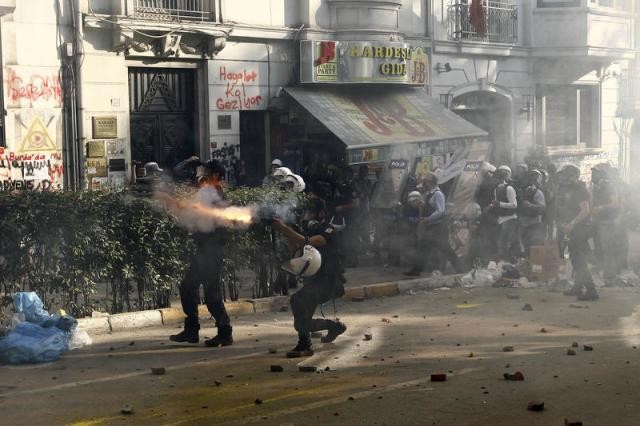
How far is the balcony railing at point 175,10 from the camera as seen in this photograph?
1767 centimetres

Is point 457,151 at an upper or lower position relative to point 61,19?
lower

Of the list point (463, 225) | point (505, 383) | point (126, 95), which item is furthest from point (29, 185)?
point (505, 383)

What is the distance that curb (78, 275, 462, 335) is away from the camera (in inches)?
446

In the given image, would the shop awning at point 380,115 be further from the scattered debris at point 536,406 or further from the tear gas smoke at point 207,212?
the scattered debris at point 536,406

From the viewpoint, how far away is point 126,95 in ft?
57.6

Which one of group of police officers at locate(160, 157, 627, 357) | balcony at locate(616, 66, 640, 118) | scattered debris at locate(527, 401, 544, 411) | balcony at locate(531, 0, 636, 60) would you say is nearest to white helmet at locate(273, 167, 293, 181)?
group of police officers at locate(160, 157, 627, 357)

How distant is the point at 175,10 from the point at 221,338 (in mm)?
9300

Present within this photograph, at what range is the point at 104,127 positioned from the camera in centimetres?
1716

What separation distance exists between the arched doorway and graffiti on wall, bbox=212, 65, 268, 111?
295 inches

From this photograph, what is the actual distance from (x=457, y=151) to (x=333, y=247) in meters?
11.9

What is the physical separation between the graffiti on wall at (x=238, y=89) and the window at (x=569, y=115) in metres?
10.1

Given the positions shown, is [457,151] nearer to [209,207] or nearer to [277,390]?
[209,207]

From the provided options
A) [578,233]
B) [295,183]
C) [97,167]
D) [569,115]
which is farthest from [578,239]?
[569,115]

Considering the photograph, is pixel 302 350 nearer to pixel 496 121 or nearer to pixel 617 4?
pixel 496 121
